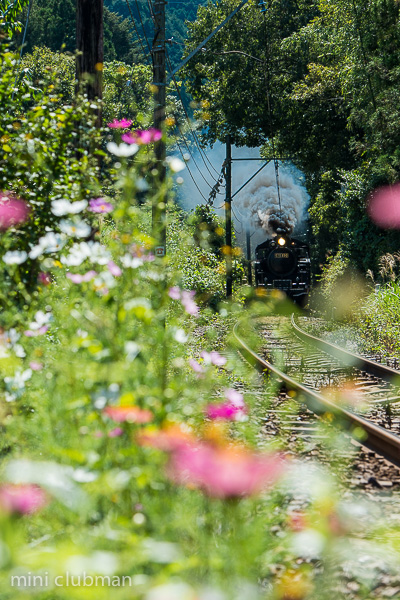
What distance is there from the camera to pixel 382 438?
6281 millimetres

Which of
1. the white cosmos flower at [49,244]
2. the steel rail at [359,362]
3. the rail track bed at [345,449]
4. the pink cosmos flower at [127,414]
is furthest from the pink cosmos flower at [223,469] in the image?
the steel rail at [359,362]

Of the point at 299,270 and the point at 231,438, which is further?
the point at 299,270

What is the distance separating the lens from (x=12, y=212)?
5215 millimetres

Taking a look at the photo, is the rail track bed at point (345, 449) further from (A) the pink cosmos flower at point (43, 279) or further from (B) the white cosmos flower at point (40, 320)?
(A) the pink cosmos flower at point (43, 279)

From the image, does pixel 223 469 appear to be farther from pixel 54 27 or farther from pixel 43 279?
pixel 54 27

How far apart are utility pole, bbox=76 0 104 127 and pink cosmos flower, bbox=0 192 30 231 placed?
2.61m

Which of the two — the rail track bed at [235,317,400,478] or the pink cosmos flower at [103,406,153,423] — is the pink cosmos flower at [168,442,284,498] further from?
the rail track bed at [235,317,400,478]

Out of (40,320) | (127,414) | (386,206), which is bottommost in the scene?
(127,414)

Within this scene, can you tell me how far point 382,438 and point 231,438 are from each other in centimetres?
136

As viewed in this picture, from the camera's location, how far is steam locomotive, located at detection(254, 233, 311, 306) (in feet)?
102

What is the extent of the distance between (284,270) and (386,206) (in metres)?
10.4

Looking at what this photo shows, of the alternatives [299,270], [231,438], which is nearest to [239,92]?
[299,270]

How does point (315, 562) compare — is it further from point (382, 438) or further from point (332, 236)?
point (332, 236)

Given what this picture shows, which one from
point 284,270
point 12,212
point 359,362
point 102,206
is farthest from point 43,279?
point 284,270
